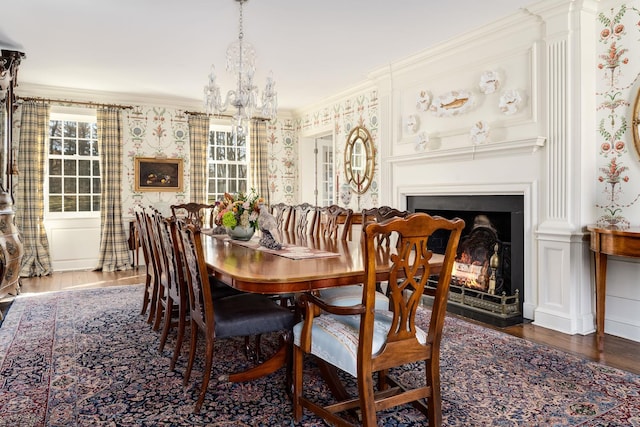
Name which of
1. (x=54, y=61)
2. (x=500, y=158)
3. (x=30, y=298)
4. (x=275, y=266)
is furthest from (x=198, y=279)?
(x=54, y=61)

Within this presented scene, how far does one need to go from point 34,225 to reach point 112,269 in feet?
3.80

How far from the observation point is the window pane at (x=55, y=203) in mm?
6262

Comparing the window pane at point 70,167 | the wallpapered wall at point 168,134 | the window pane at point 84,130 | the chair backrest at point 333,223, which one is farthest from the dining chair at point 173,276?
the window pane at point 84,130

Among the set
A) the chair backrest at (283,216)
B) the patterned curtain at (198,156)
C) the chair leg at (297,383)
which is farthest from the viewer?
the patterned curtain at (198,156)

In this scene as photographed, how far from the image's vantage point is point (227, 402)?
2178mm

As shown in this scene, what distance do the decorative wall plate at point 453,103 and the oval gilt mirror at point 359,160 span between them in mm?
1374

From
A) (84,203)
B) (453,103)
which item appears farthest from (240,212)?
(84,203)

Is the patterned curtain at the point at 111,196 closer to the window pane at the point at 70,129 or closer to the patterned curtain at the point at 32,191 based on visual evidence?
the window pane at the point at 70,129

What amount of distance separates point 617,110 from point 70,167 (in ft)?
22.1

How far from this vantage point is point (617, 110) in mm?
3260

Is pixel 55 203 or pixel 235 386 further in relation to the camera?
pixel 55 203

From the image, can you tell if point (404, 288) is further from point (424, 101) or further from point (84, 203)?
point (84, 203)

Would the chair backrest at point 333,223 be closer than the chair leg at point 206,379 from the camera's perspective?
No

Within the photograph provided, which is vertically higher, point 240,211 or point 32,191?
point 32,191
